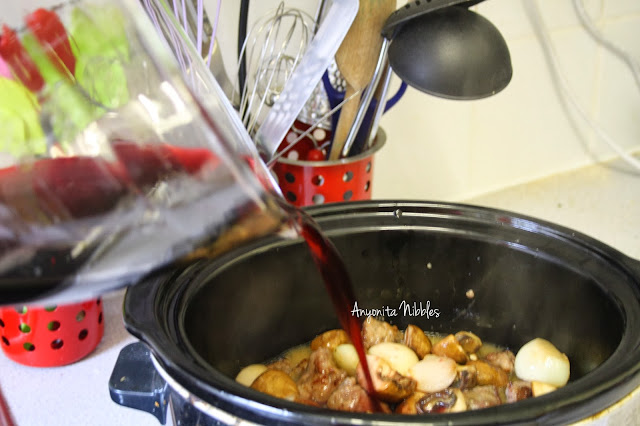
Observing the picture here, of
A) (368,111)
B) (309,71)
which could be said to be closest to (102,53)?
(309,71)

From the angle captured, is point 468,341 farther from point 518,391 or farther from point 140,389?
point 140,389

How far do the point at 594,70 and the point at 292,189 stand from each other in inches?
28.3

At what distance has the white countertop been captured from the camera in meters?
0.61

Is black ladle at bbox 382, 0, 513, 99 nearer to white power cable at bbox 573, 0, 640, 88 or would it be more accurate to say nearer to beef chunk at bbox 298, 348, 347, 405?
beef chunk at bbox 298, 348, 347, 405

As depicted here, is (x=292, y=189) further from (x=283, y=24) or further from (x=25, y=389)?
(x=25, y=389)

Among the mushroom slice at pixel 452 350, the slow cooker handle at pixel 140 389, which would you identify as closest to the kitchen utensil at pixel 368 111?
the mushroom slice at pixel 452 350

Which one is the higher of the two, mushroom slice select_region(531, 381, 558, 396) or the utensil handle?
the utensil handle

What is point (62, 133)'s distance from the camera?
11.0 inches

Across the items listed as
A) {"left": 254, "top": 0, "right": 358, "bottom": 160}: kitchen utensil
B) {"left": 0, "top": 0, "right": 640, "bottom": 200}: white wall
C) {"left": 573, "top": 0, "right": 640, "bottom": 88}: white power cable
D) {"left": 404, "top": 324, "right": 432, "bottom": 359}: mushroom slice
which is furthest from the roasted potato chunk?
{"left": 573, "top": 0, "right": 640, "bottom": 88}: white power cable

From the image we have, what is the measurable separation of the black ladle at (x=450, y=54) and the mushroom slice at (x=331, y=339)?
225 millimetres

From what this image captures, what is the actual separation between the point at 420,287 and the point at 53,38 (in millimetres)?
406

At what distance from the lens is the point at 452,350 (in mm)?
553

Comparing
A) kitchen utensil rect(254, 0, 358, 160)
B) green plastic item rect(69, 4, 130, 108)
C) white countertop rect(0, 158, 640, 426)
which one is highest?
green plastic item rect(69, 4, 130, 108)

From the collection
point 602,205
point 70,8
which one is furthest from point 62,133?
point 602,205
